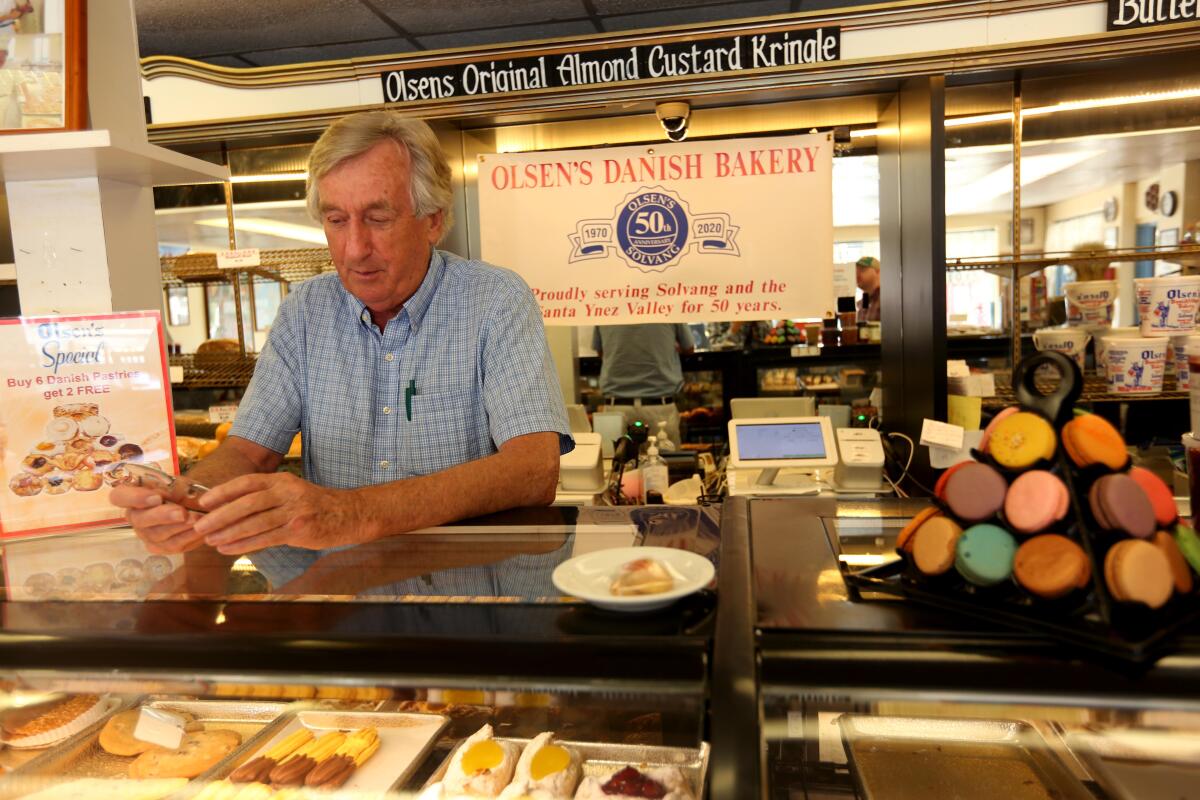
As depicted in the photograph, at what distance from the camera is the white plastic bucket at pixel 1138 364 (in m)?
2.96

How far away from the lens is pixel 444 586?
1.05m

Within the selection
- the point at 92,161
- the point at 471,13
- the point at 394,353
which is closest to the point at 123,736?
the point at 394,353

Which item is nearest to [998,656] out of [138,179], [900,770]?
[900,770]

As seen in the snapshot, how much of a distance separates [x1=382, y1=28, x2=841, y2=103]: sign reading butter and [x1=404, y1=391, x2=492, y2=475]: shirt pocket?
5.82 ft

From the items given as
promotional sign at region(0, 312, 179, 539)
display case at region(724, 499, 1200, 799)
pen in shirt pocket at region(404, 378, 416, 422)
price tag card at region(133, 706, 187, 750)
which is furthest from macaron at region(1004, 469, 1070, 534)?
promotional sign at region(0, 312, 179, 539)

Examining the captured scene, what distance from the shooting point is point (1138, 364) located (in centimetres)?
297

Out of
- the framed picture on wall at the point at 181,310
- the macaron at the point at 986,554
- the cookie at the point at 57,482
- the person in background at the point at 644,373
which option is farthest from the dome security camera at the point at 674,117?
the framed picture on wall at the point at 181,310

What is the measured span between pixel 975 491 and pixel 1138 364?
260 cm

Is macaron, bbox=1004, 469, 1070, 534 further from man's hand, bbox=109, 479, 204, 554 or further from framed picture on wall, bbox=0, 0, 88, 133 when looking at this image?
framed picture on wall, bbox=0, 0, 88, 133

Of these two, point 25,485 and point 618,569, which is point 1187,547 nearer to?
point 618,569

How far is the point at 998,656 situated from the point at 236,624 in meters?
0.84

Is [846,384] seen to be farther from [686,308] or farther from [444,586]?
[444,586]

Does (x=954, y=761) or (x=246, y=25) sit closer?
(x=954, y=761)

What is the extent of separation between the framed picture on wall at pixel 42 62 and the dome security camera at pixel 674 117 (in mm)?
2040
